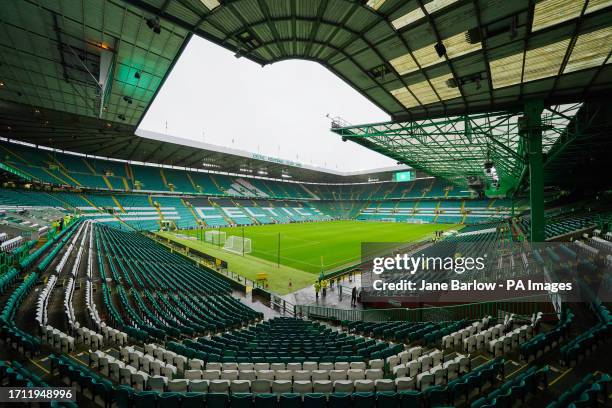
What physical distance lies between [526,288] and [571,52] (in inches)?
357


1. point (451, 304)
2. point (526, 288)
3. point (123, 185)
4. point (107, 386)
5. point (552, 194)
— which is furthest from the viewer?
point (552, 194)

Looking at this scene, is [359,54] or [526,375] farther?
[359,54]

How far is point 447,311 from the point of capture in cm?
1146

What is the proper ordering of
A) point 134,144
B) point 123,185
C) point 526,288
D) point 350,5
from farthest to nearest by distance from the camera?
point 123,185
point 134,144
point 526,288
point 350,5

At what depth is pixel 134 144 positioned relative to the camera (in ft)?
132

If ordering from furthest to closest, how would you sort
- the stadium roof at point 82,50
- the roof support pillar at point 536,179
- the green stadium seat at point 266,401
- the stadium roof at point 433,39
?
the stadium roof at point 82,50 < the roof support pillar at point 536,179 < the stadium roof at point 433,39 < the green stadium seat at point 266,401

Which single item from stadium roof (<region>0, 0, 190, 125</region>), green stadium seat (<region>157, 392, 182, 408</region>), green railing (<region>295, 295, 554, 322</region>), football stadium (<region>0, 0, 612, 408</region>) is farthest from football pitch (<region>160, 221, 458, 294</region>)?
stadium roof (<region>0, 0, 190, 125</region>)

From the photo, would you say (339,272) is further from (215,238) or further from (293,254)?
(215,238)

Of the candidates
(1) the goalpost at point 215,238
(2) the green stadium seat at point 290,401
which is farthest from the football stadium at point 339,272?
(1) the goalpost at point 215,238

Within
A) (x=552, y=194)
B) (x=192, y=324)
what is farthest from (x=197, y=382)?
Answer: (x=552, y=194)

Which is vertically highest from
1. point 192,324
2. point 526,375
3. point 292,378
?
point 526,375

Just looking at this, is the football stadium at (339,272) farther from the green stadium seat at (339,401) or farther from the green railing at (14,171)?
the green railing at (14,171)

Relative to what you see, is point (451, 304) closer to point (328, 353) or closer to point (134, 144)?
point (328, 353)

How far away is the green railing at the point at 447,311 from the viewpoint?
955cm
